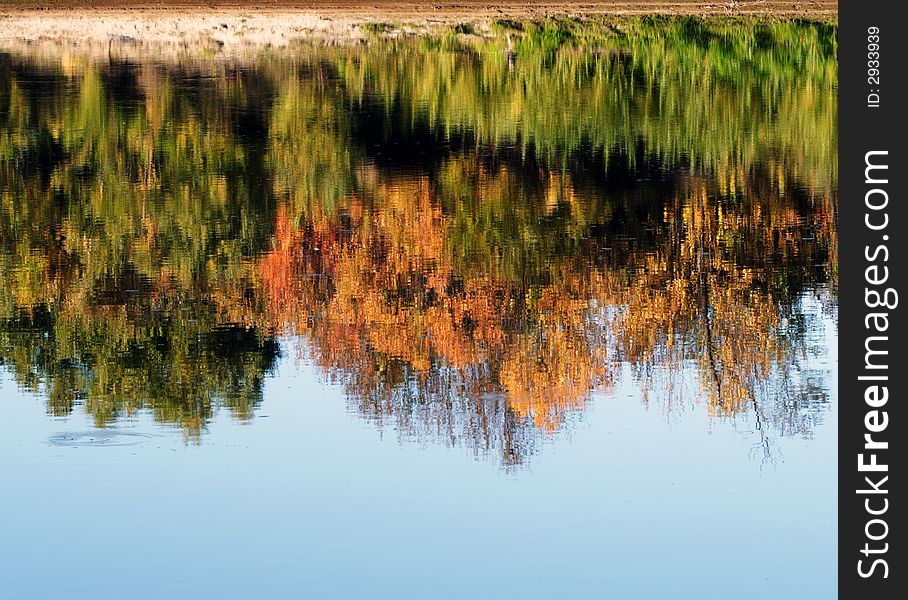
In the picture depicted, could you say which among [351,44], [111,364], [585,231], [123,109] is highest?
[351,44]

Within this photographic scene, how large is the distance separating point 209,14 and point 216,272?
33.0m

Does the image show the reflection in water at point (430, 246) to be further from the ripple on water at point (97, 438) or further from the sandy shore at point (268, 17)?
the sandy shore at point (268, 17)

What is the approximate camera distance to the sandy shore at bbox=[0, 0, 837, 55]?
39.2 m

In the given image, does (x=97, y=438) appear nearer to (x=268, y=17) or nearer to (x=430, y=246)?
(x=430, y=246)

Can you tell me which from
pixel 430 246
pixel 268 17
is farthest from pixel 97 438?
pixel 268 17

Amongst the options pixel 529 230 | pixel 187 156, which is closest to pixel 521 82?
pixel 187 156

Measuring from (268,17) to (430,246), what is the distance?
30.7 meters

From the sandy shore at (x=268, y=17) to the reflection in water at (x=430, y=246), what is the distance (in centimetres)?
1041

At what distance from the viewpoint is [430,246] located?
15.9 metres

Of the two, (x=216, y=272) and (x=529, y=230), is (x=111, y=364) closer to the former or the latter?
(x=216, y=272)

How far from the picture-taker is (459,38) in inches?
1512

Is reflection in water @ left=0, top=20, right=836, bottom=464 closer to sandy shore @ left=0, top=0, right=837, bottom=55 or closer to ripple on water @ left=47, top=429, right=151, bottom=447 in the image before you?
ripple on water @ left=47, top=429, right=151, bottom=447

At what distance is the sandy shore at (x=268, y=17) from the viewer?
3925 cm

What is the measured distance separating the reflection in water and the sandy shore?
1041 cm
